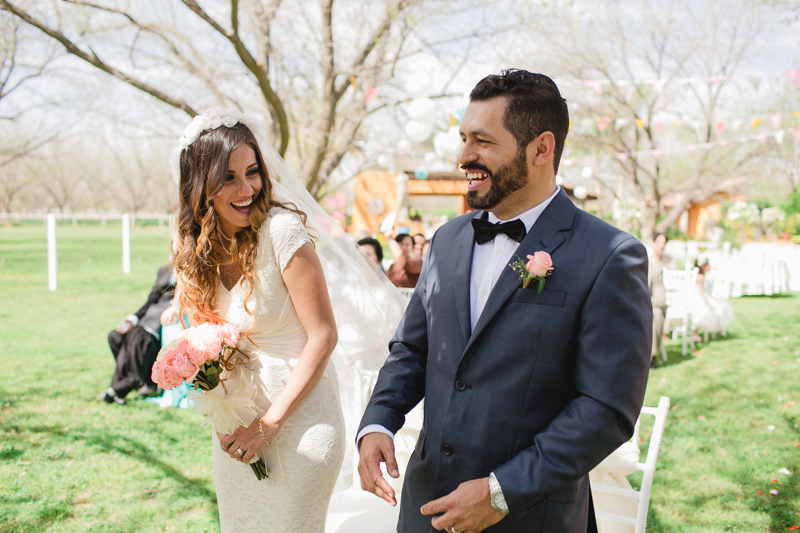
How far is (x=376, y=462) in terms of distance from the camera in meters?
1.60

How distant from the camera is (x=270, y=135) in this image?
7.96 meters

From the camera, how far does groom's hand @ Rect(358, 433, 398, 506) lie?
1569 millimetres

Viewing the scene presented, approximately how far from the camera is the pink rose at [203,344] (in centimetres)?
189

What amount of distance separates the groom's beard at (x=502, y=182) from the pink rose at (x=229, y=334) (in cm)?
103

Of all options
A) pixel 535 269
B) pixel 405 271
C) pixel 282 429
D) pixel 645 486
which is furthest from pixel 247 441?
pixel 405 271

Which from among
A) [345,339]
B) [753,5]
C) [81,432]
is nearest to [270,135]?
[81,432]

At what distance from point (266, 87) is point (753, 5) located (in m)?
14.7

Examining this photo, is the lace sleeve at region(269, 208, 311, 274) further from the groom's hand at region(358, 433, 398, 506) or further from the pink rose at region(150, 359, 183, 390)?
the groom's hand at region(358, 433, 398, 506)

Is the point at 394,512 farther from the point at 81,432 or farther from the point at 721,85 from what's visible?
the point at 721,85

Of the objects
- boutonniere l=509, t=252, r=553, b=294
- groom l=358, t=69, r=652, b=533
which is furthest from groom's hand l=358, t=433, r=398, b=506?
boutonniere l=509, t=252, r=553, b=294

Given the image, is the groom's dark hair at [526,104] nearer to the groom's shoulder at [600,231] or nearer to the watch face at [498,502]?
the groom's shoulder at [600,231]

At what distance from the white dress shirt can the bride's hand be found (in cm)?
53

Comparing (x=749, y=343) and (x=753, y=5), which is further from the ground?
(x=753, y=5)

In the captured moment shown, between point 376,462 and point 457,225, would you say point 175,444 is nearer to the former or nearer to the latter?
point 376,462
